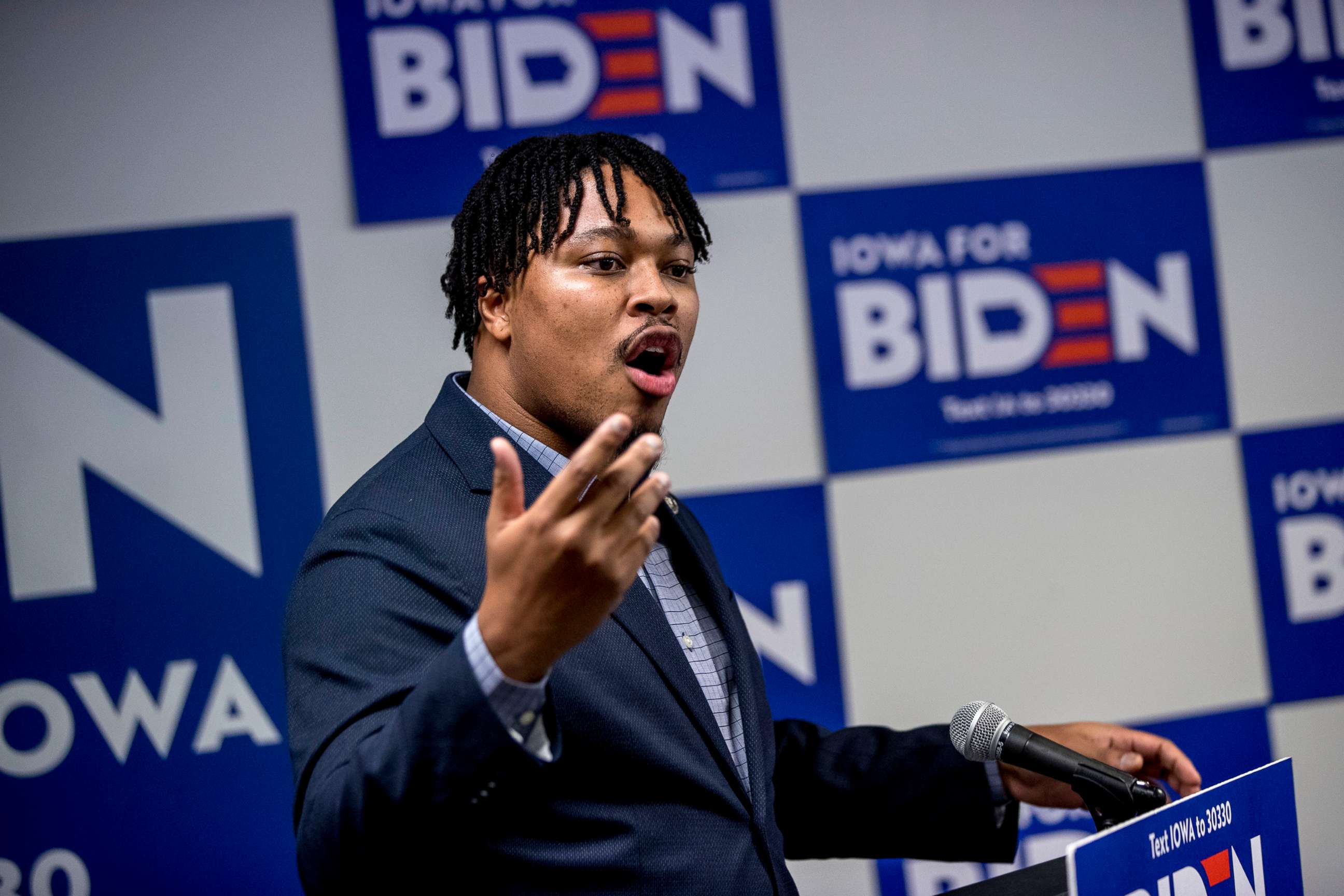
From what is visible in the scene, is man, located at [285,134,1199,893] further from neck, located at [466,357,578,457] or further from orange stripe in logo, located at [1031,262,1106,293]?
orange stripe in logo, located at [1031,262,1106,293]

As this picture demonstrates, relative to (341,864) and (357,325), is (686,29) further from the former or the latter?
(341,864)

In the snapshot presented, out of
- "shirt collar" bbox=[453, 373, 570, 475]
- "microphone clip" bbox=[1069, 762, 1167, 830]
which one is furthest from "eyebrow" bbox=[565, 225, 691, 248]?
"microphone clip" bbox=[1069, 762, 1167, 830]

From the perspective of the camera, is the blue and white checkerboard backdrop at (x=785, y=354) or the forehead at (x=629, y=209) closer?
the forehead at (x=629, y=209)

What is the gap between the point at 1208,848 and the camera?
109 centimetres

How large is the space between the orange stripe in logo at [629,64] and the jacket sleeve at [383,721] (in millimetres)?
1410

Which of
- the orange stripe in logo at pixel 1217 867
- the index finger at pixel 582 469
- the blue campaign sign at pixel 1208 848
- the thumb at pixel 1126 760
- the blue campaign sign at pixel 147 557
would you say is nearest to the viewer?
the index finger at pixel 582 469

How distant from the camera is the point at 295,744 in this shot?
1067mm

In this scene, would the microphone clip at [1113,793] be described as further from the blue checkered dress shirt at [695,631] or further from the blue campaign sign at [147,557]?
the blue campaign sign at [147,557]

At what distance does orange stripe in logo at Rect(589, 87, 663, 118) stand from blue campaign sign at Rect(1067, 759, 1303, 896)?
168cm

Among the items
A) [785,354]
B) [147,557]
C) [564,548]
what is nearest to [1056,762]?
[564,548]

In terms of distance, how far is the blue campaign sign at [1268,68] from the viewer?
254 centimetres

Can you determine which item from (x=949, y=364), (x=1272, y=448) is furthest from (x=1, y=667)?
(x=1272, y=448)

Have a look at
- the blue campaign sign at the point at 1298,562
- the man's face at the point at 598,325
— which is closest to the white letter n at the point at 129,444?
the man's face at the point at 598,325

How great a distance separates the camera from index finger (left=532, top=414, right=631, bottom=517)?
2.73 feet
